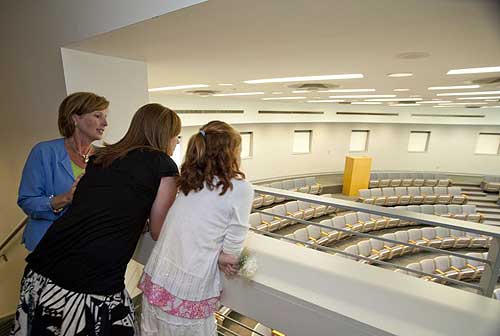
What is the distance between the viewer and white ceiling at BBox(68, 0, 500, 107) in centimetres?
94

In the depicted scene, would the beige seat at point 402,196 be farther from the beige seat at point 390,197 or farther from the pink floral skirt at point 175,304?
the pink floral skirt at point 175,304

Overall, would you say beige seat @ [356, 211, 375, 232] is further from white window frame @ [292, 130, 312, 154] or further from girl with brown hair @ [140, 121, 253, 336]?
girl with brown hair @ [140, 121, 253, 336]

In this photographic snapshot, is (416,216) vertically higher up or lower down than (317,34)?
lower down

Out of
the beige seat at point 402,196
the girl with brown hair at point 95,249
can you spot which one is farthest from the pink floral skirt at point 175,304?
the beige seat at point 402,196

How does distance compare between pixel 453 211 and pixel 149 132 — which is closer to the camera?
pixel 149 132

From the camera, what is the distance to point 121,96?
201 centimetres

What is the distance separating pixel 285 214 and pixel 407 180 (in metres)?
7.15

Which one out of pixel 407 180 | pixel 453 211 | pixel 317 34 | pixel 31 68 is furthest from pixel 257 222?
pixel 407 180

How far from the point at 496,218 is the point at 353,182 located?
17.5ft

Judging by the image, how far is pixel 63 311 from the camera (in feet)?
Answer: 3.45

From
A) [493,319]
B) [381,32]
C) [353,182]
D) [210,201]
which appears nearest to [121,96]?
[210,201]

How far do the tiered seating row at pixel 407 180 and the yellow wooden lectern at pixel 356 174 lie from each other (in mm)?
956

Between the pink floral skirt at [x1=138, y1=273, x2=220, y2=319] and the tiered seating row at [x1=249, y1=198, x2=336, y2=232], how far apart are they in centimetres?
516

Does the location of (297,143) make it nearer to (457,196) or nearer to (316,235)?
(316,235)
